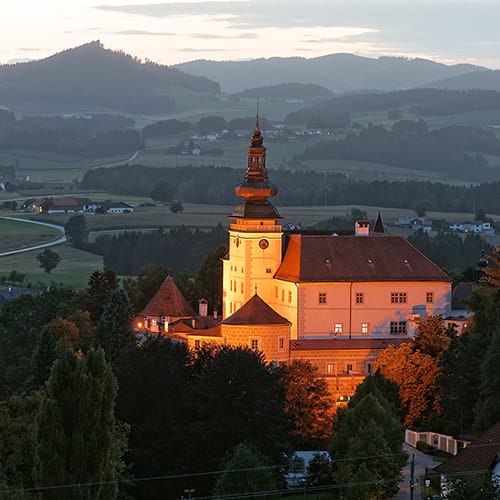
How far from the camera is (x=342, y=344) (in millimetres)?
90125

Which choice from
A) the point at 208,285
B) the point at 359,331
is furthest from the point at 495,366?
the point at 208,285

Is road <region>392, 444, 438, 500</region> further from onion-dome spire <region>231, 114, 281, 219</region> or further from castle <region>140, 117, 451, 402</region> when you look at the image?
onion-dome spire <region>231, 114, 281, 219</region>

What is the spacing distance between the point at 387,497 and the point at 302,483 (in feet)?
18.5

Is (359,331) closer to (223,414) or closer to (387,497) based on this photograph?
(223,414)

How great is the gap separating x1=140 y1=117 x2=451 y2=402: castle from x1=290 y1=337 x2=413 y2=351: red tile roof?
5cm

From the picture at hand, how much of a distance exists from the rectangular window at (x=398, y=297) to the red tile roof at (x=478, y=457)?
29557 mm

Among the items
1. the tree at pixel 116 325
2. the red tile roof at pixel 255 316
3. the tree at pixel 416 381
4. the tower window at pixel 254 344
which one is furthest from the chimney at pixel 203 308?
the tree at pixel 416 381

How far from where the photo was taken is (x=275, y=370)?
79312 millimetres

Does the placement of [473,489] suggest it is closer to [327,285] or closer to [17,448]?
[17,448]

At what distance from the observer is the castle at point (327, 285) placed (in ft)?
300

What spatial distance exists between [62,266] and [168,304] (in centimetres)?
6689

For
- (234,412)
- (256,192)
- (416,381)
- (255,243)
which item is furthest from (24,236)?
(234,412)

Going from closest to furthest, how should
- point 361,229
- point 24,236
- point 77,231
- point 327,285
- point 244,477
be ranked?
1. point 244,477
2. point 327,285
3. point 361,229
4. point 77,231
5. point 24,236

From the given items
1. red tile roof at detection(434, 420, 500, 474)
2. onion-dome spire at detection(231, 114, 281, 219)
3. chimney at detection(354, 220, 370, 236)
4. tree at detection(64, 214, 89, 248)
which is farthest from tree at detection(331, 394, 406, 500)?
tree at detection(64, 214, 89, 248)
